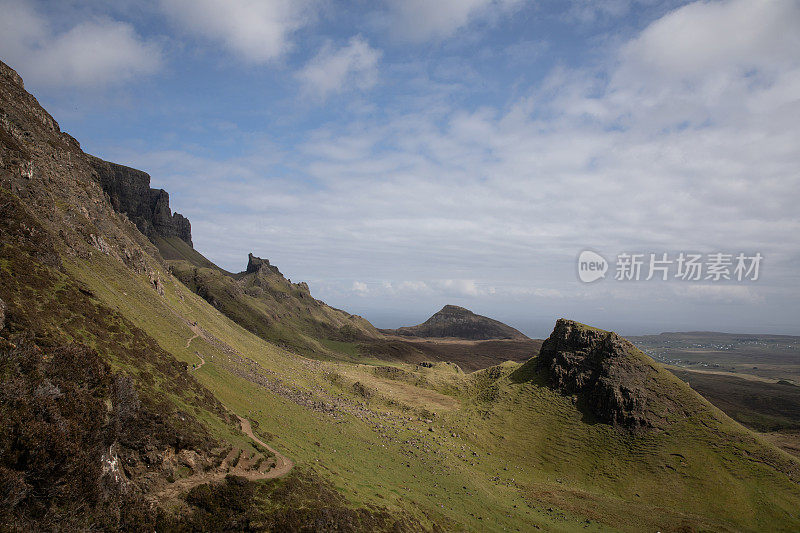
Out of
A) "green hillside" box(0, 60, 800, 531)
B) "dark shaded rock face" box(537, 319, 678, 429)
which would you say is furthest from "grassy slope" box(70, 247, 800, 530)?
"dark shaded rock face" box(537, 319, 678, 429)

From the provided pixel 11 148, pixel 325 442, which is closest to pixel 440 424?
pixel 325 442

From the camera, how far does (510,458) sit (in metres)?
58.0

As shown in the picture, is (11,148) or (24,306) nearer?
(24,306)

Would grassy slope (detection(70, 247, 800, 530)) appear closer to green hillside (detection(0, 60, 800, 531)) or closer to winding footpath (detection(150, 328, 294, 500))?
green hillside (detection(0, 60, 800, 531))

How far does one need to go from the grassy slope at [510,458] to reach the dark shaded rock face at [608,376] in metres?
2.92

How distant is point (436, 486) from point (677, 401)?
1845 inches

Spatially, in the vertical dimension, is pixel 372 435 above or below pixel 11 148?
below

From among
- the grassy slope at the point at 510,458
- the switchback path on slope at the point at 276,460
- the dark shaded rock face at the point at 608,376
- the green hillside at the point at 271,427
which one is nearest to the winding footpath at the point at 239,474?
the switchback path on slope at the point at 276,460

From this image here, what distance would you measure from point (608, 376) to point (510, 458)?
79.7ft

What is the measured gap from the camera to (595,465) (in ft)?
181

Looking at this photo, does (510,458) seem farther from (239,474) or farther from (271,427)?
(239,474)

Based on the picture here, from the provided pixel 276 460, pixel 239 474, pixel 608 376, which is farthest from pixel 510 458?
pixel 239 474

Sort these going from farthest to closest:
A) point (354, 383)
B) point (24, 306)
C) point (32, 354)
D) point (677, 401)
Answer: point (354, 383)
point (677, 401)
point (24, 306)
point (32, 354)

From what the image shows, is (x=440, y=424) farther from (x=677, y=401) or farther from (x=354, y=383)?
(x=677, y=401)
